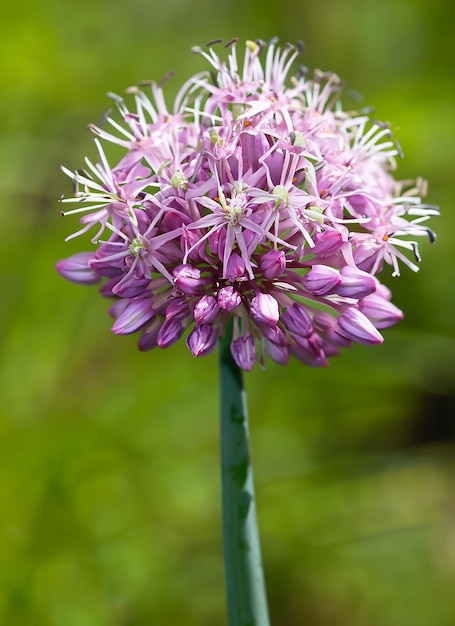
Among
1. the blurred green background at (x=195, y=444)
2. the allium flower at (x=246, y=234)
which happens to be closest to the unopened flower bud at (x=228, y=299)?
the allium flower at (x=246, y=234)

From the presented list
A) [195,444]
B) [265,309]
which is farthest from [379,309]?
[195,444]

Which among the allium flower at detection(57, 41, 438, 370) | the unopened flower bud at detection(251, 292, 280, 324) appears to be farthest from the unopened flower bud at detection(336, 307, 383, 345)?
the unopened flower bud at detection(251, 292, 280, 324)

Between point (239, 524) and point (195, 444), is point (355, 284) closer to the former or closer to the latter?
point (239, 524)

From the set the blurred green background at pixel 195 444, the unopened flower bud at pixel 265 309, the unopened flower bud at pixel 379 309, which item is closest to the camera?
the unopened flower bud at pixel 265 309

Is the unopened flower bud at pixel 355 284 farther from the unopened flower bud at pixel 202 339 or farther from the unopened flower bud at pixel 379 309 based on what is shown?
the unopened flower bud at pixel 202 339

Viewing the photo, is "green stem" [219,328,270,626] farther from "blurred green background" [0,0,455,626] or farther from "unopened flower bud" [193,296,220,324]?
"blurred green background" [0,0,455,626]

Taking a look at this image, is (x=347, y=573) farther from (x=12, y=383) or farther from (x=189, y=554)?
(x=12, y=383)

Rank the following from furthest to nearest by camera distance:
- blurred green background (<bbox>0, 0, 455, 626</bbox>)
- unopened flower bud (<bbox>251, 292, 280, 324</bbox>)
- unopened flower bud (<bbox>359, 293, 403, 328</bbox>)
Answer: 1. blurred green background (<bbox>0, 0, 455, 626</bbox>)
2. unopened flower bud (<bbox>359, 293, 403, 328</bbox>)
3. unopened flower bud (<bbox>251, 292, 280, 324</bbox>)
